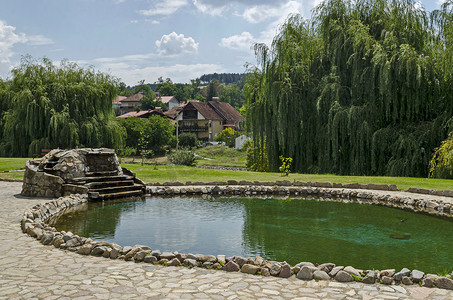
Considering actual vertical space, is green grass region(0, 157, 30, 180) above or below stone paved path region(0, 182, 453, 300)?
above

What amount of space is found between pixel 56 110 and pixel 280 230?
2357 centimetres

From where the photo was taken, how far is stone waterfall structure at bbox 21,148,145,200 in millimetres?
13445

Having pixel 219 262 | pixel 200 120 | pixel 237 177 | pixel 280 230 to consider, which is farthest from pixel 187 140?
pixel 219 262

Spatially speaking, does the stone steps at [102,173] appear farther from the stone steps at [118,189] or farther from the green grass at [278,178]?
the green grass at [278,178]

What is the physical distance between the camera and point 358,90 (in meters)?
20.8

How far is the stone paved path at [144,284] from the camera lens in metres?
5.00

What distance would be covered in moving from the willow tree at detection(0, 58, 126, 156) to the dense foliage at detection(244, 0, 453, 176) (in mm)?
11706

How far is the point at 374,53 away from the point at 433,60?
2.56 meters

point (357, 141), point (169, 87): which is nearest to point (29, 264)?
point (357, 141)

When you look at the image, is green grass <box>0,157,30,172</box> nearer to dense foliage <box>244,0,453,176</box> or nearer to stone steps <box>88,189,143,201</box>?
stone steps <box>88,189,143,201</box>

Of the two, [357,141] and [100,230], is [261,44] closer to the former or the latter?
[357,141]


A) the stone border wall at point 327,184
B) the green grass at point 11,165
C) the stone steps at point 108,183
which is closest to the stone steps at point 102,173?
the stone steps at point 108,183

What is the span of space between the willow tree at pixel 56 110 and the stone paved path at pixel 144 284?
23041 millimetres

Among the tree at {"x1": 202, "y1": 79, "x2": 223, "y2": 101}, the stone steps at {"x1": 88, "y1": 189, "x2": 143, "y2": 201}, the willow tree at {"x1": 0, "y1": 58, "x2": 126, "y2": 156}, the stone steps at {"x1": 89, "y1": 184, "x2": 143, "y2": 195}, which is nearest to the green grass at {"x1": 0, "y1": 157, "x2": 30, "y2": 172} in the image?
the willow tree at {"x1": 0, "y1": 58, "x2": 126, "y2": 156}
